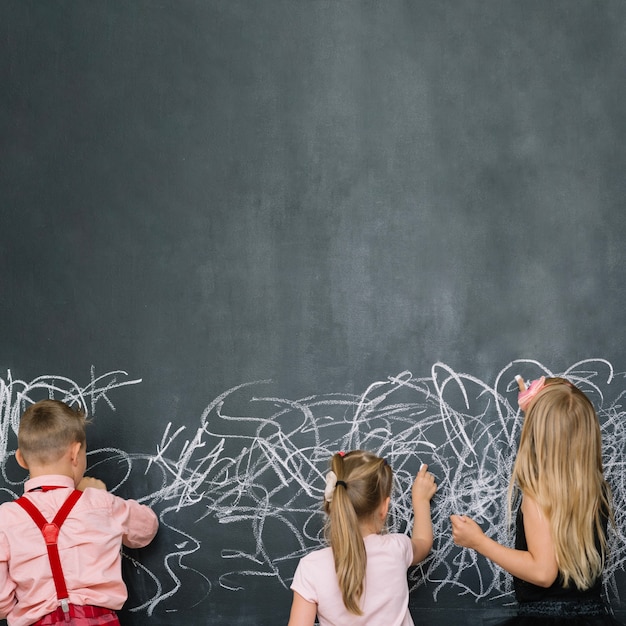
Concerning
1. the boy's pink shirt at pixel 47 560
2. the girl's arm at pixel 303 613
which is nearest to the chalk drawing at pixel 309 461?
the boy's pink shirt at pixel 47 560

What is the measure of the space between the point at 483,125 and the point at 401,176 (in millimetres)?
277

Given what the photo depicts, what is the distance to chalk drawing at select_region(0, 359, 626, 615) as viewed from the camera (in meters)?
2.27

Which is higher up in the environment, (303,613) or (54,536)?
(54,536)

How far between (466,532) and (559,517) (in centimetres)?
23

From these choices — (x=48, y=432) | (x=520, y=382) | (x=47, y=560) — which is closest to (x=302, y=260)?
(x=520, y=382)

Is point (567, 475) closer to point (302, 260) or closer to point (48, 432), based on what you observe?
point (302, 260)

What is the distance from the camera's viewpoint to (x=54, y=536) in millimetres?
1971

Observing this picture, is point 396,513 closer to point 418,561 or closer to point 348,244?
point 418,561

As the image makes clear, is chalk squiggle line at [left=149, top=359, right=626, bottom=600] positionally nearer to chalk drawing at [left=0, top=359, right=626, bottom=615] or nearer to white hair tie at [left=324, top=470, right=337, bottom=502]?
chalk drawing at [left=0, top=359, right=626, bottom=615]

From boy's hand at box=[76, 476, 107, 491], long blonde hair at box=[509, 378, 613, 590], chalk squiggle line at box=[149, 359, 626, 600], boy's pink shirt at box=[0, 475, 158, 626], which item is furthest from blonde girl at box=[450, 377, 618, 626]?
boy's hand at box=[76, 476, 107, 491]

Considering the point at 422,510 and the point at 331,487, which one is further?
the point at 422,510

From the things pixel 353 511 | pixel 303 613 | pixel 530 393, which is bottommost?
pixel 303 613

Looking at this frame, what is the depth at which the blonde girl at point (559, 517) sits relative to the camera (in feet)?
6.05

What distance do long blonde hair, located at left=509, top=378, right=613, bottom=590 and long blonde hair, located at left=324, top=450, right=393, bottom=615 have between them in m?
0.34
